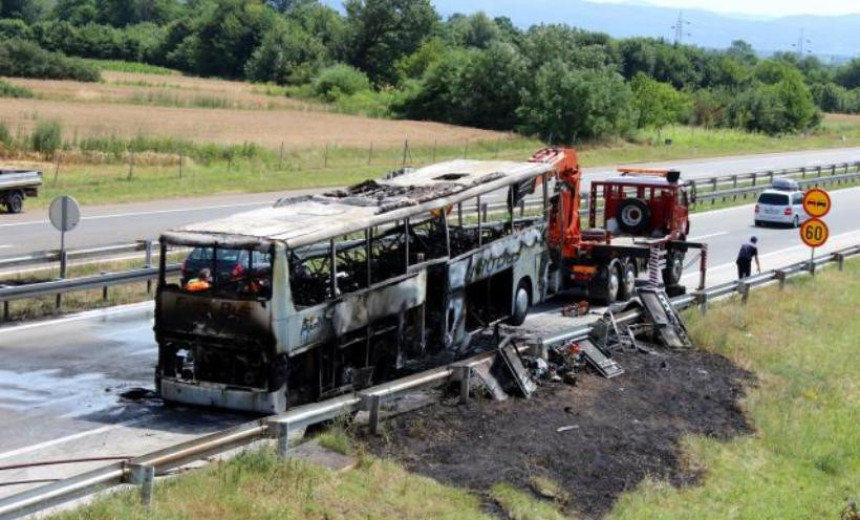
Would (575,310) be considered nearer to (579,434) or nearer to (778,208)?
(579,434)

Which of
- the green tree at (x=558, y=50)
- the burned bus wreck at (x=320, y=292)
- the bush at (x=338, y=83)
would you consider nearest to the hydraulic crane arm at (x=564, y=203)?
the burned bus wreck at (x=320, y=292)

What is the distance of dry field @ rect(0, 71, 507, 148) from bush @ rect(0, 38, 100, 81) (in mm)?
2154

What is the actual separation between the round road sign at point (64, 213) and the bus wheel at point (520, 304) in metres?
8.85

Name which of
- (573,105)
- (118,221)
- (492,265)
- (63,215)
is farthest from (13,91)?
(492,265)

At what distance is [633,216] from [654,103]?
222 ft

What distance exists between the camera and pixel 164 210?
41219 mm

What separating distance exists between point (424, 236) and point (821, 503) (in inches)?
268

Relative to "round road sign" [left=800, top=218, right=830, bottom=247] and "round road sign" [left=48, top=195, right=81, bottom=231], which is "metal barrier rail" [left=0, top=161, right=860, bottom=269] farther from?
"round road sign" [left=800, top=218, right=830, bottom=247]

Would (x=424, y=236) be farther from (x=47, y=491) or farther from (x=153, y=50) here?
(x=153, y=50)

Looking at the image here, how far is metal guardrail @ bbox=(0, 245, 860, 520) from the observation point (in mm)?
9808

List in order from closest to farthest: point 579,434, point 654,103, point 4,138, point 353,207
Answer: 1. point 579,434
2. point 353,207
3. point 4,138
4. point 654,103

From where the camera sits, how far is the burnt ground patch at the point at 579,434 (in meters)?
13.3

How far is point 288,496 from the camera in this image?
11312 millimetres

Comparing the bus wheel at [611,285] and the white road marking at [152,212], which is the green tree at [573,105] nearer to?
the white road marking at [152,212]
